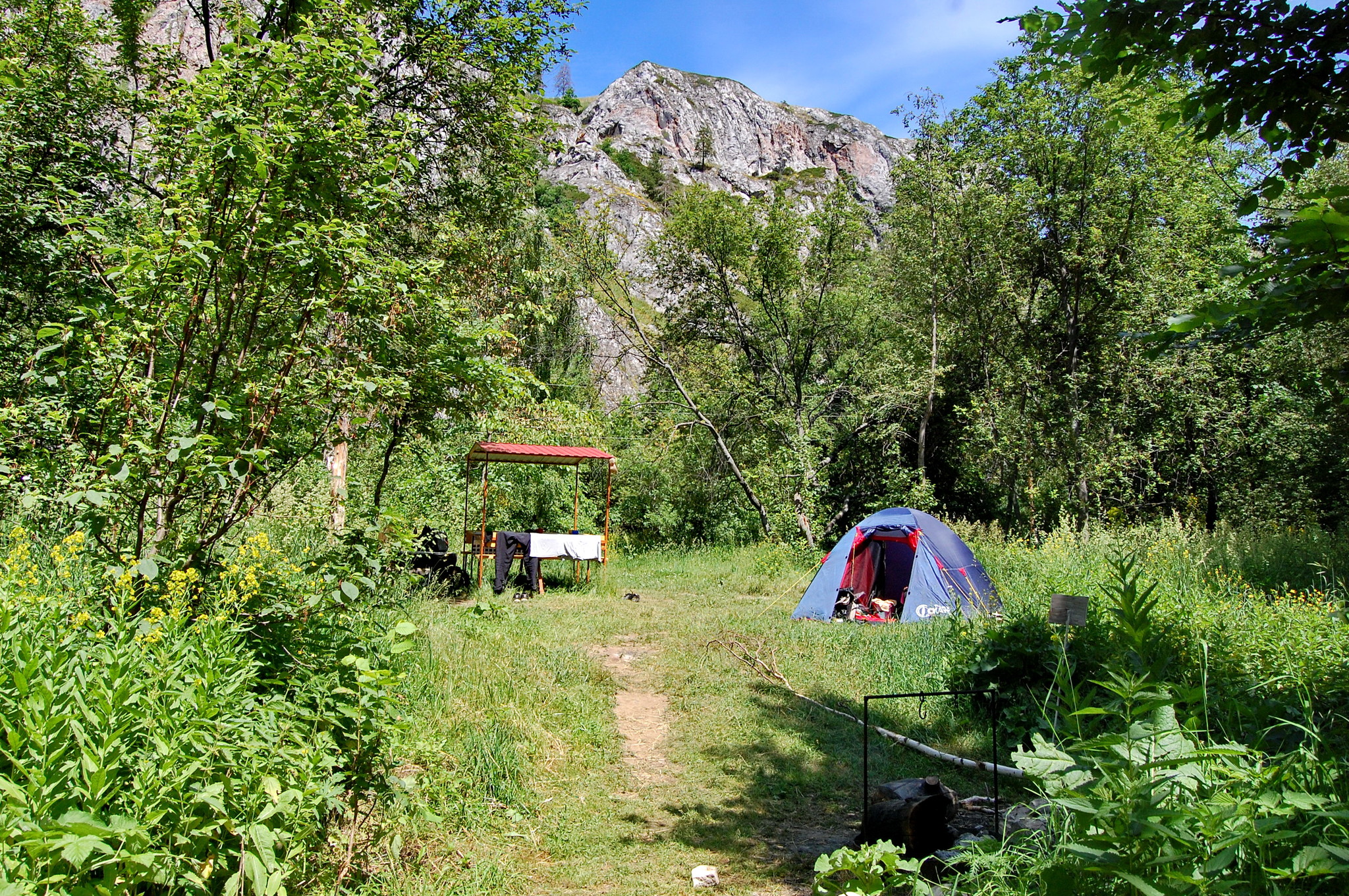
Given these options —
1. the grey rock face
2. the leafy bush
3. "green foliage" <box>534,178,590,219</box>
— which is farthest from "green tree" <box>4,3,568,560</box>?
the grey rock face

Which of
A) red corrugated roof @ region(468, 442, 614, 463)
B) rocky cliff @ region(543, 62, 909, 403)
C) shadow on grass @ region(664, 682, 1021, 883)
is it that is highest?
rocky cliff @ region(543, 62, 909, 403)

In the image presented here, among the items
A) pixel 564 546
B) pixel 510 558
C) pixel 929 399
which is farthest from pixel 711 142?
pixel 510 558

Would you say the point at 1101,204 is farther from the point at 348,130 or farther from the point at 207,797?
the point at 207,797

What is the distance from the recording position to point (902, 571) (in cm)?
1073

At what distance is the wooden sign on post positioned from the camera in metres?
3.29

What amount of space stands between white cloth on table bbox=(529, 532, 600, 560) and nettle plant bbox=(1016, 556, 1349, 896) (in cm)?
977

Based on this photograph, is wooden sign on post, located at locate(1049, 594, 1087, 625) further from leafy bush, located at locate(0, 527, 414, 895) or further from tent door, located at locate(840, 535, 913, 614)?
tent door, located at locate(840, 535, 913, 614)

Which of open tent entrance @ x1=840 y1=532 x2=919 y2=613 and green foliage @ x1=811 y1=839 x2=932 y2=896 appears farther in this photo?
open tent entrance @ x1=840 y1=532 x2=919 y2=613

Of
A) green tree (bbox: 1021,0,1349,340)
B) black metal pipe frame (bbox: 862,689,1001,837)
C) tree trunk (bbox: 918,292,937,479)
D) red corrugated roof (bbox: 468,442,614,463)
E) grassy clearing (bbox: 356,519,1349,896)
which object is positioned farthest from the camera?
tree trunk (bbox: 918,292,937,479)

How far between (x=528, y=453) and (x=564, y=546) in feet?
4.99

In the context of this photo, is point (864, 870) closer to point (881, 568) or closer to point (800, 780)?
point (800, 780)

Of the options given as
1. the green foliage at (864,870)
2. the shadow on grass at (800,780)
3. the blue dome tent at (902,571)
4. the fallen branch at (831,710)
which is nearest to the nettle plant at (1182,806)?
the green foliage at (864,870)

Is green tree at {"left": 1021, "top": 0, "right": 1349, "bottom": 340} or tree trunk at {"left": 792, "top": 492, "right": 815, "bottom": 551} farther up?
green tree at {"left": 1021, "top": 0, "right": 1349, "bottom": 340}

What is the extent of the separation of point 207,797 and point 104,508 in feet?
4.32
